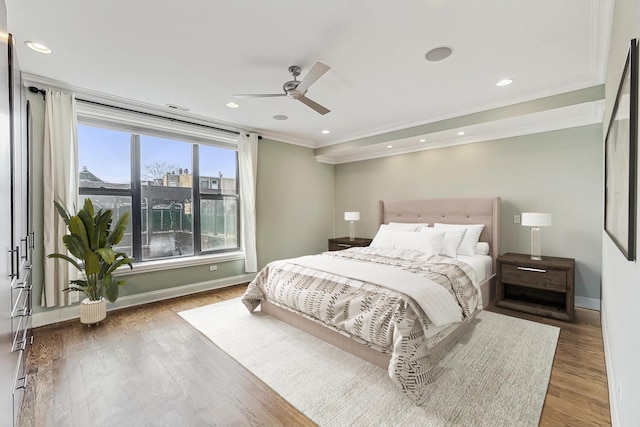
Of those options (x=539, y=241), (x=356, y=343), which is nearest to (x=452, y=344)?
(x=356, y=343)

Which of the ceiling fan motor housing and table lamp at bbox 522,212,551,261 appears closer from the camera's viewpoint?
the ceiling fan motor housing

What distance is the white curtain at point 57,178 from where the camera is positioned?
3.01m

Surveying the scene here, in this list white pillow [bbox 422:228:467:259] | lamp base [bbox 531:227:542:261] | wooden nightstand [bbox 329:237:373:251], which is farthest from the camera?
wooden nightstand [bbox 329:237:373:251]

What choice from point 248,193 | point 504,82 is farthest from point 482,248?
point 248,193

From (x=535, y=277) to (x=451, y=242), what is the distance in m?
0.97

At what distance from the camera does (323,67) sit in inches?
83.7

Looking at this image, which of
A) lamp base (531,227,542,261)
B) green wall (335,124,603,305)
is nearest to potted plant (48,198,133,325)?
green wall (335,124,603,305)

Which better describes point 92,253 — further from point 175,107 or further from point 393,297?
point 393,297

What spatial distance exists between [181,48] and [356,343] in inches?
115

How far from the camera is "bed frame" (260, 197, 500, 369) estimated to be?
7.99 feet

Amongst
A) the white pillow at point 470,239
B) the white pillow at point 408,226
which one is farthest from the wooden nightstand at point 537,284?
the white pillow at point 408,226

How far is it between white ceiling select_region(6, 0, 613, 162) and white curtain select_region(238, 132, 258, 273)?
109 cm

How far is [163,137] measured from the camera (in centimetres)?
404

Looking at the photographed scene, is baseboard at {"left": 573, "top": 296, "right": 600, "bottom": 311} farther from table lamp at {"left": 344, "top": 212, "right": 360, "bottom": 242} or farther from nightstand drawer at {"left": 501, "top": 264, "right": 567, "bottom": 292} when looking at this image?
table lamp at {"left": 344, "top": 212, "right": 360, "bottom": 242}
